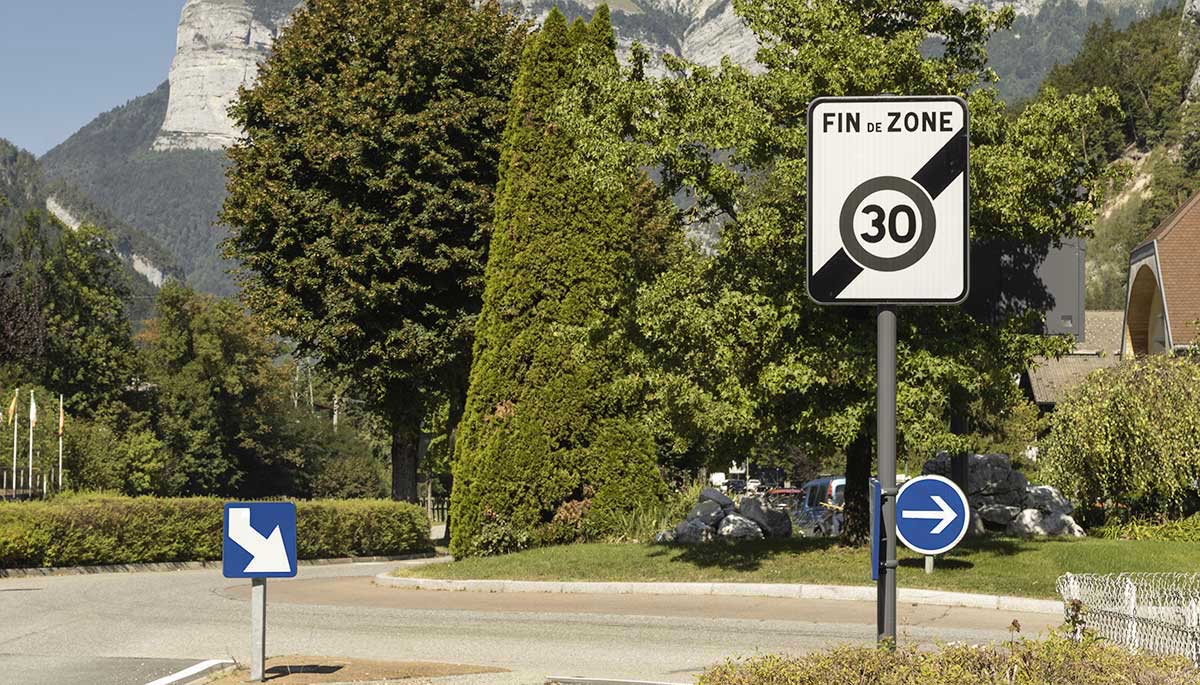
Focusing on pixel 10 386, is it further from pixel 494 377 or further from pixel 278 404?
pixel 494 377

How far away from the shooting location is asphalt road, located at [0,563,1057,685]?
12594 millimetres

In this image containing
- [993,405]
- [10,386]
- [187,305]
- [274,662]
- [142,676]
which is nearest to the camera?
[142,676]

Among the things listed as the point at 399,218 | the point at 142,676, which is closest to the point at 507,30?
→ the point at 399,218

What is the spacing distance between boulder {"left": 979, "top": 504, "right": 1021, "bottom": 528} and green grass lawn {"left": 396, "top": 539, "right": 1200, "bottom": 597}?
2678mm

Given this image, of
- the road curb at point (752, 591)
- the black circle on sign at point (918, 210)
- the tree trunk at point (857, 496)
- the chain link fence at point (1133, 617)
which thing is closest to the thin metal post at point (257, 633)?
the chain link fence at point (1133, 617)

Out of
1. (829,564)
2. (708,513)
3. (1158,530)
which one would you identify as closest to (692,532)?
(708,513)

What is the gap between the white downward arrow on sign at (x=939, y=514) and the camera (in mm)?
6484

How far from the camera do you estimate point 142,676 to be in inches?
448

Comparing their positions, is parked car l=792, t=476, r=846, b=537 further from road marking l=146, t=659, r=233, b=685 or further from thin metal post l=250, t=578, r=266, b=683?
thin metal post l=250, t=578, r=266, b=683

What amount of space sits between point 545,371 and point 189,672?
1480 cm

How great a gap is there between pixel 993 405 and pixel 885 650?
18.3 metres

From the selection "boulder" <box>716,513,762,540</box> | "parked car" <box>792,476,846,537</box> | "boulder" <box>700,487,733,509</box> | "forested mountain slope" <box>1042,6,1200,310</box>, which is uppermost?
"forested mountain slope" <box>1042,6,1200,310</box>

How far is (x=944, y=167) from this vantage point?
5.43m

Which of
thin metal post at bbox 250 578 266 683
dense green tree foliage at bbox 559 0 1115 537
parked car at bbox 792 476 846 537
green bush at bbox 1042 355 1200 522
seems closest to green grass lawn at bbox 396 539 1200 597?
dense green tree foliage at bbox 559 0 1115 537
